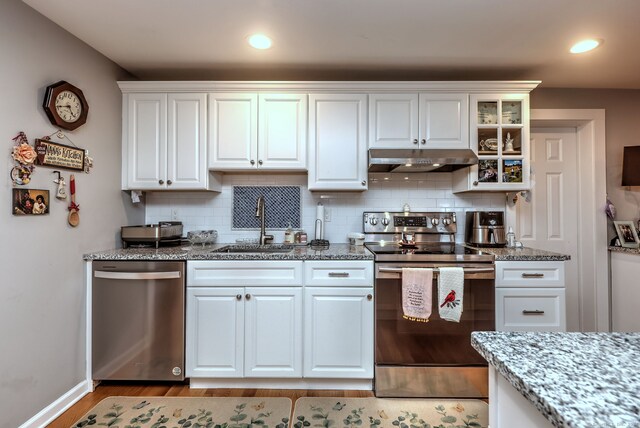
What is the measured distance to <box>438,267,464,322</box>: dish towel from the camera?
77.8 inches

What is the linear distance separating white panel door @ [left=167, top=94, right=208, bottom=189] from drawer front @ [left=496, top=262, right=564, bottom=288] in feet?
7.53

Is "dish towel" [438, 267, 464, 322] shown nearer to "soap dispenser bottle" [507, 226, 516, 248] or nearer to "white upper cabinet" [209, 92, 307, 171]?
"soap dispenser bottle" [507, 226, 516, 248]

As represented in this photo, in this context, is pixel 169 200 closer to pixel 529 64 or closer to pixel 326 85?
pixel 326 85

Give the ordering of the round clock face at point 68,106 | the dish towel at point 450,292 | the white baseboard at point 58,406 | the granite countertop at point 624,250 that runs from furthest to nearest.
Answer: the granite countertop at point 624,250
the dish towel at point 450,292
the round clock face at point 68,106
the white baseboard at point 58,406

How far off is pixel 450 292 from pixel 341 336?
78cm

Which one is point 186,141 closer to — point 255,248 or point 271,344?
point 255,248

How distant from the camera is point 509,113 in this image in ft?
8.05

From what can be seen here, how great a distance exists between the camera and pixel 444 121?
95.0 inches

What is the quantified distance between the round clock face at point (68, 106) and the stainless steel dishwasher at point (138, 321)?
3.14 feet

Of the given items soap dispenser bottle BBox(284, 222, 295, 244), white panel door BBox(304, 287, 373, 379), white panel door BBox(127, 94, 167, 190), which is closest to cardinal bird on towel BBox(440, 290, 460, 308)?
white panel door BBox(304, 287, 373, 379)

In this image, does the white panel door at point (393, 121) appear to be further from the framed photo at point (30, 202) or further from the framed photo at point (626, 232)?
the framed photo at point (30, 202)

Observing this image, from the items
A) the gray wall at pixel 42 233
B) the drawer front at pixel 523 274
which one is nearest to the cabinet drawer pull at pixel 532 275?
the drawer front at pixel 523 274

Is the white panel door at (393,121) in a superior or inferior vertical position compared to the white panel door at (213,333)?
superior

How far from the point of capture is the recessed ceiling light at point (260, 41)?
6.62ft
